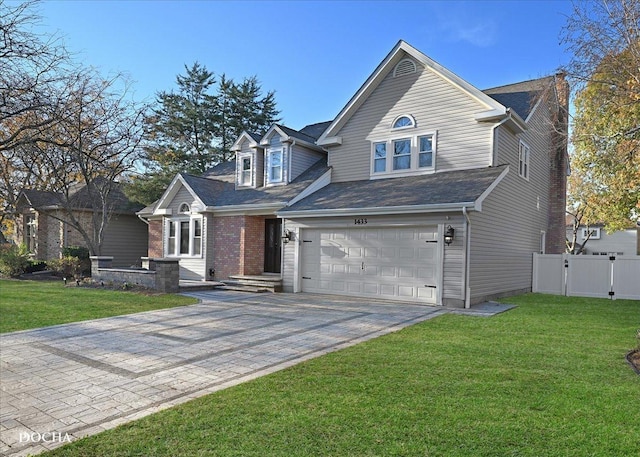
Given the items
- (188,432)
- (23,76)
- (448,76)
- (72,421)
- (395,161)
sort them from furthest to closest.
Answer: (395,161) < (448,76) < (23,76) < (72,421) < (188,432)

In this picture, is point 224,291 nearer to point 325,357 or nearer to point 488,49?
point 325,357

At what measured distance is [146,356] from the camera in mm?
6277

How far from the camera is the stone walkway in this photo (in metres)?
4.07

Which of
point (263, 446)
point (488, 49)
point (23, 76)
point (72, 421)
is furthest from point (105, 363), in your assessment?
point (488, 49)

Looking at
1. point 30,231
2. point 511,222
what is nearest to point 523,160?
point 511,222

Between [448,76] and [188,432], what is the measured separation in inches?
507

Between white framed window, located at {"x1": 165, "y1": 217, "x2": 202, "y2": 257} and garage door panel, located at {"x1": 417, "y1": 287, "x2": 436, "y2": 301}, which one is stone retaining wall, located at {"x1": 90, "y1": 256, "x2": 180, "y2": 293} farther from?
garage door panel, located at {"x1": 417, "y1": 287, "x2": 436, "y2": 301}

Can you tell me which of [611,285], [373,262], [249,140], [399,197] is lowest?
[611,285]

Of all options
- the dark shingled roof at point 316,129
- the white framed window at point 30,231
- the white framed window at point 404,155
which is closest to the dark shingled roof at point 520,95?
the white framed window at point 404,155

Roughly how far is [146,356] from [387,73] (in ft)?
40.4

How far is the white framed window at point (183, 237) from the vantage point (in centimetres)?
1776

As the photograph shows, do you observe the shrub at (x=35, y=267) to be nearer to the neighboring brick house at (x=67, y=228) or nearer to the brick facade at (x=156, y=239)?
the neighboring brick house at (x=67, y=228)

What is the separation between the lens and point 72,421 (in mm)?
3934

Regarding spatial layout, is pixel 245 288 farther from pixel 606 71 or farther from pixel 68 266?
pixel 606 71
